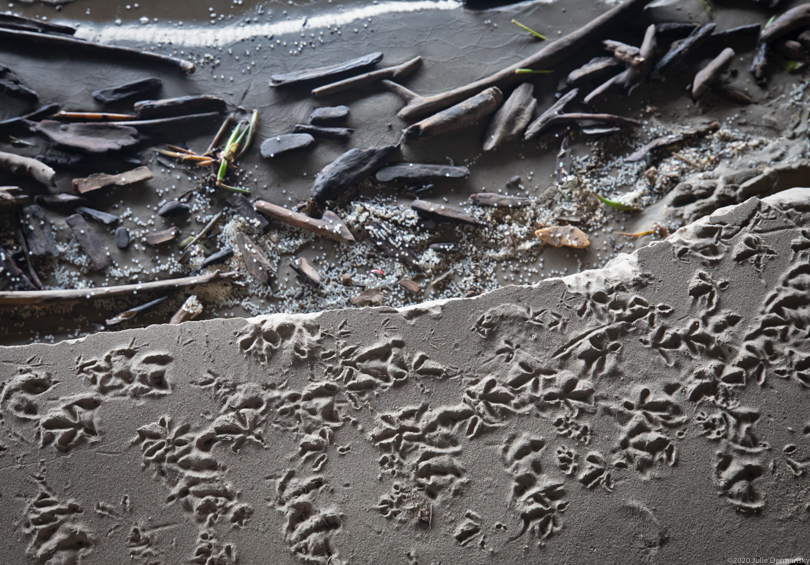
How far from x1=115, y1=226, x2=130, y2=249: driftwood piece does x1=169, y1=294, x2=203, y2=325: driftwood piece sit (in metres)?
0.49

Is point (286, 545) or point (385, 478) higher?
point (385, 478)

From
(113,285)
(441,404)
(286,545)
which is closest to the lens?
(286,545)

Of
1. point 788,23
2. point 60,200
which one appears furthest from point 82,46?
point 788,23

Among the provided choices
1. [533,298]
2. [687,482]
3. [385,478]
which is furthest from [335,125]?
[687,482]

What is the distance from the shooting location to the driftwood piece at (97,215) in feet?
10.1

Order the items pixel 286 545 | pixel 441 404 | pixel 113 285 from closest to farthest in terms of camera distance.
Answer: pixel 286 545
pixel 441 404
pixel 113 285

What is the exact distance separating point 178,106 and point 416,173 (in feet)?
4.76

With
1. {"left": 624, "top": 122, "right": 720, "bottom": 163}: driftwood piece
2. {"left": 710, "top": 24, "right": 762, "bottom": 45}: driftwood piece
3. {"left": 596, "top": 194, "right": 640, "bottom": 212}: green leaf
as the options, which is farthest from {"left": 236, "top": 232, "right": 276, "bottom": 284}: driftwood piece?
{"left": 710, "top": 24, "right": 762, "bottom": 45}: driftwood piece

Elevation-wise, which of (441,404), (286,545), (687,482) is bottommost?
(286,545)

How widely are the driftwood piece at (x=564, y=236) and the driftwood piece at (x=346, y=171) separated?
1028 millimetres

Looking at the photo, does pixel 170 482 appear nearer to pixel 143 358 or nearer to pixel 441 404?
pixel 143 358

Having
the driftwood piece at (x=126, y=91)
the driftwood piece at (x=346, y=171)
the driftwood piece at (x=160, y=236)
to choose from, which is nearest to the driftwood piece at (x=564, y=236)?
the driftwood piece at (x=346, y=171)

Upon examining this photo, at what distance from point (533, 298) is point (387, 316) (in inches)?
26.5

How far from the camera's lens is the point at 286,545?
Result: 221 cm
